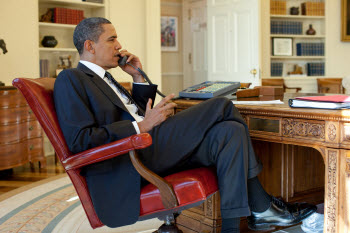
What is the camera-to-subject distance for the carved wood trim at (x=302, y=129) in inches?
80.5

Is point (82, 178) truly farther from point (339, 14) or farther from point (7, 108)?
point (339, 14)

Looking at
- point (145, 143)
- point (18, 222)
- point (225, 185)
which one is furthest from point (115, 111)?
point (18, 222)

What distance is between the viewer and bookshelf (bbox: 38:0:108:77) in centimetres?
563

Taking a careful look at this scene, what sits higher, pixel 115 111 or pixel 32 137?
pixel 115 111

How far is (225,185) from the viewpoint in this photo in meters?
2.03

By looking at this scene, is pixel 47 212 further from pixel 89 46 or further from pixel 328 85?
pixel 328 85

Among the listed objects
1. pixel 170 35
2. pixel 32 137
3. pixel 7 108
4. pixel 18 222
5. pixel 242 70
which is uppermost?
pixel 170 35

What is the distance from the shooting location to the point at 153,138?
2150 millimetres

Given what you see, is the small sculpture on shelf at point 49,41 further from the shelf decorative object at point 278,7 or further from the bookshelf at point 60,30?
the shelf decorative object at point 278,7

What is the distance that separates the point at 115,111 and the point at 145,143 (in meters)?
0.43

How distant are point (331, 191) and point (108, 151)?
3.26 feet

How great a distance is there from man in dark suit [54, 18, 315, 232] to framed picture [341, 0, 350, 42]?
21.6ft

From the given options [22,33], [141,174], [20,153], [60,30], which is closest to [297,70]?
[60,30]

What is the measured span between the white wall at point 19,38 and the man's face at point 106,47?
3096 millimetres
